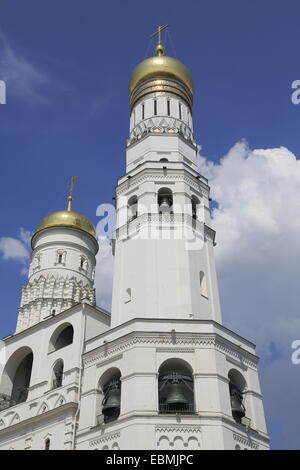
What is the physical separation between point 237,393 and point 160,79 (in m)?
16.5

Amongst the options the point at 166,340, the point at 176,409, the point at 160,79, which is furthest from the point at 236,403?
the point at 160,79

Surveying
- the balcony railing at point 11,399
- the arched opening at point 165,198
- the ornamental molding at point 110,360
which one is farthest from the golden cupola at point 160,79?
the balcony railing at point 11,399

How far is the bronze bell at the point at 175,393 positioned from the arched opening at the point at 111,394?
5.56 feet

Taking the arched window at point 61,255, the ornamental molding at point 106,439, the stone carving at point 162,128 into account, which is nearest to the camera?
the ornamental molding at point 106,439

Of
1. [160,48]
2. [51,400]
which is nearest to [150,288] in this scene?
[51,400]

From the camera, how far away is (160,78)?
92.5 ft

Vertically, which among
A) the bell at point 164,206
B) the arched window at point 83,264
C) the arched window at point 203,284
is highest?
the arched window at point 83,264

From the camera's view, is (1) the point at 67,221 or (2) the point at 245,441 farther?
(1) the point at 67,221

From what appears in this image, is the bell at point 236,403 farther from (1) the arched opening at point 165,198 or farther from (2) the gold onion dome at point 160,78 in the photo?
(2) the gold onion dome at point 160,78

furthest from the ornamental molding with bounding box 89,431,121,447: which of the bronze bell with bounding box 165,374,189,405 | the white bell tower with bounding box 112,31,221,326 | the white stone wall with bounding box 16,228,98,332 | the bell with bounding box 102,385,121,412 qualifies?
the white stone wall with bounding box 16,228,98,332

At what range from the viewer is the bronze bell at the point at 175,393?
17.6 meters

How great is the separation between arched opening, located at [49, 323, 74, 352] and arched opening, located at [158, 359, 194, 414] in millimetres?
5894

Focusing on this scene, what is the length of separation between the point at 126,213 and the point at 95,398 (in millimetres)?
8268

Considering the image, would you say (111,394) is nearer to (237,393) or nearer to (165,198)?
(237,393)
